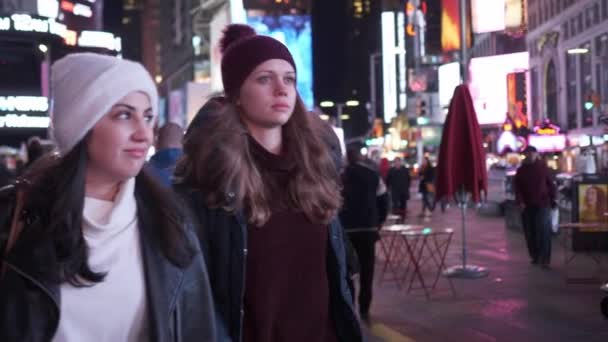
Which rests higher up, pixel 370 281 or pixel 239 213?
pixel 239 213

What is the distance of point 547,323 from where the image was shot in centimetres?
966

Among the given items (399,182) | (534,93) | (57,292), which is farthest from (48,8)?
(57,292)

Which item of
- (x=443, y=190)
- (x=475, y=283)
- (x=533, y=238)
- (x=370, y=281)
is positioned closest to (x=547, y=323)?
(x=370, y=281)

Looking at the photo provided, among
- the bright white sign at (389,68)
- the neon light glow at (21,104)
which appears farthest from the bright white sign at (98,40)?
the bright white sign at (389,68)

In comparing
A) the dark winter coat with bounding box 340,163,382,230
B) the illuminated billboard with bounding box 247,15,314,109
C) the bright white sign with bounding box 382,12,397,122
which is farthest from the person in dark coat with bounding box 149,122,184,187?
the bright white sign with bounding box 382,12,397,122

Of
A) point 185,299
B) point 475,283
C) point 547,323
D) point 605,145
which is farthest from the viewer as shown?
point 605,145

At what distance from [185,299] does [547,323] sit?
24.9ft

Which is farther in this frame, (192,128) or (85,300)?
(192,128)

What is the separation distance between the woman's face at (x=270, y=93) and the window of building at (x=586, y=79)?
180 feet

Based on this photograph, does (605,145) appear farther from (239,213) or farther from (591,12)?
(239,213)

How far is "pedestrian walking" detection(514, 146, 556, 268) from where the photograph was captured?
14.9m

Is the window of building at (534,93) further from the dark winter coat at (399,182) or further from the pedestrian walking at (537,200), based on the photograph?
the pedestrian walking at (537,200)

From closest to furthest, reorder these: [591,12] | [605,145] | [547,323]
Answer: [547,323]
[605,145]
[591,12]

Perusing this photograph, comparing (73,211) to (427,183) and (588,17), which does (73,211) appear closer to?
(427,183)
